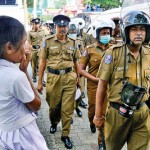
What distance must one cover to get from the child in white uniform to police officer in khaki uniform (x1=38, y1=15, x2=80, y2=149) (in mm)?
2188

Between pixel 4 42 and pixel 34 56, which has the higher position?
pixel 4 42

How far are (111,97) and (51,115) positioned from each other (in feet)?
6.56

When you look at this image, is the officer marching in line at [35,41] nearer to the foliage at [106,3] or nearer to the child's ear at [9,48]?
the child's ear at [9,48]

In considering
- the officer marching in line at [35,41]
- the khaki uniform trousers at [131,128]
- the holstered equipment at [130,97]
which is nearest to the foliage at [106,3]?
the officer marching in line at [35,41]

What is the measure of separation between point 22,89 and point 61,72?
8.07ft

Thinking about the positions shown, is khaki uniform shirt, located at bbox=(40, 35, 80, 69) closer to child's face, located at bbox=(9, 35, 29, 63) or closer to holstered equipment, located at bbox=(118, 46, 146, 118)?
holstered equipment, located at bbox=(118, 46, 146, 118)

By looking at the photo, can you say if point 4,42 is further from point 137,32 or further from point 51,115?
point 51,115

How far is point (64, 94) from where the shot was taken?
4.41 m

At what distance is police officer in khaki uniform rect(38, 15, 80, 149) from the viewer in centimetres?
437

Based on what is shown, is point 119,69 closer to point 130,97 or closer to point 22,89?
point 130,97

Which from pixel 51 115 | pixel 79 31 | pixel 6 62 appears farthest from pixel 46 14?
pixel 6 62

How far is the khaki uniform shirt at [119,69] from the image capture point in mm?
2715

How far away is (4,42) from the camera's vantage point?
1917 millimetres

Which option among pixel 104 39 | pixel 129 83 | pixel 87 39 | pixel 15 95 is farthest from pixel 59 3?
pixel 15 95
